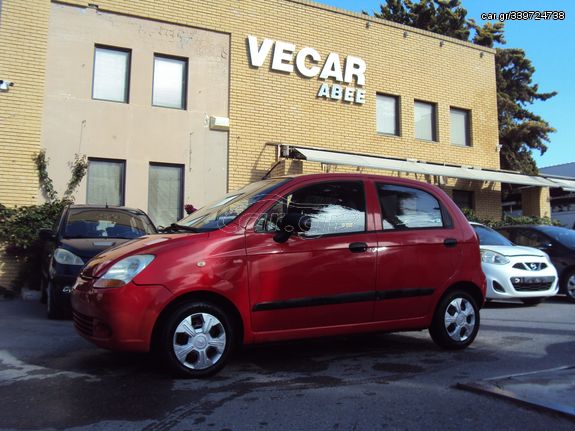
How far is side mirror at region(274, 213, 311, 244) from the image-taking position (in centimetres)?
441

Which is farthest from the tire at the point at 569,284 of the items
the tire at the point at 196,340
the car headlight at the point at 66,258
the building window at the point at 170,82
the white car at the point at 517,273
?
the building window at the point at 170,82

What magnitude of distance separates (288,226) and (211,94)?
8.48 metres

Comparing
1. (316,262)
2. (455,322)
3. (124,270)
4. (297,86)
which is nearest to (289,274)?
(316,262)

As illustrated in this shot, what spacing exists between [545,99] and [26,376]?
3376 centimetres

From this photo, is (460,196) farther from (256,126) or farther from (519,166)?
(519,166)

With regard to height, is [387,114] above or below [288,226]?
above

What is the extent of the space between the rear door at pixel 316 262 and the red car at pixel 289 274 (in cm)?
1

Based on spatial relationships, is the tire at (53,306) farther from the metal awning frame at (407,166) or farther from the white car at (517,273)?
the white car at (517,273)

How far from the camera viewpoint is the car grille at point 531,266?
854 cm

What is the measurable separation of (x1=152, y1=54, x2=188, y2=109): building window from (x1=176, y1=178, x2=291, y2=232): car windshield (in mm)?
7440

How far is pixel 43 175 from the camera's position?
34.4ft

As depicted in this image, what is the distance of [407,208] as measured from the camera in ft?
17.3

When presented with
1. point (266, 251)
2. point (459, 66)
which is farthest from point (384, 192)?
point (459, 66)

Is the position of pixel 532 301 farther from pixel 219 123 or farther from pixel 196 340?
pixel 219 123
